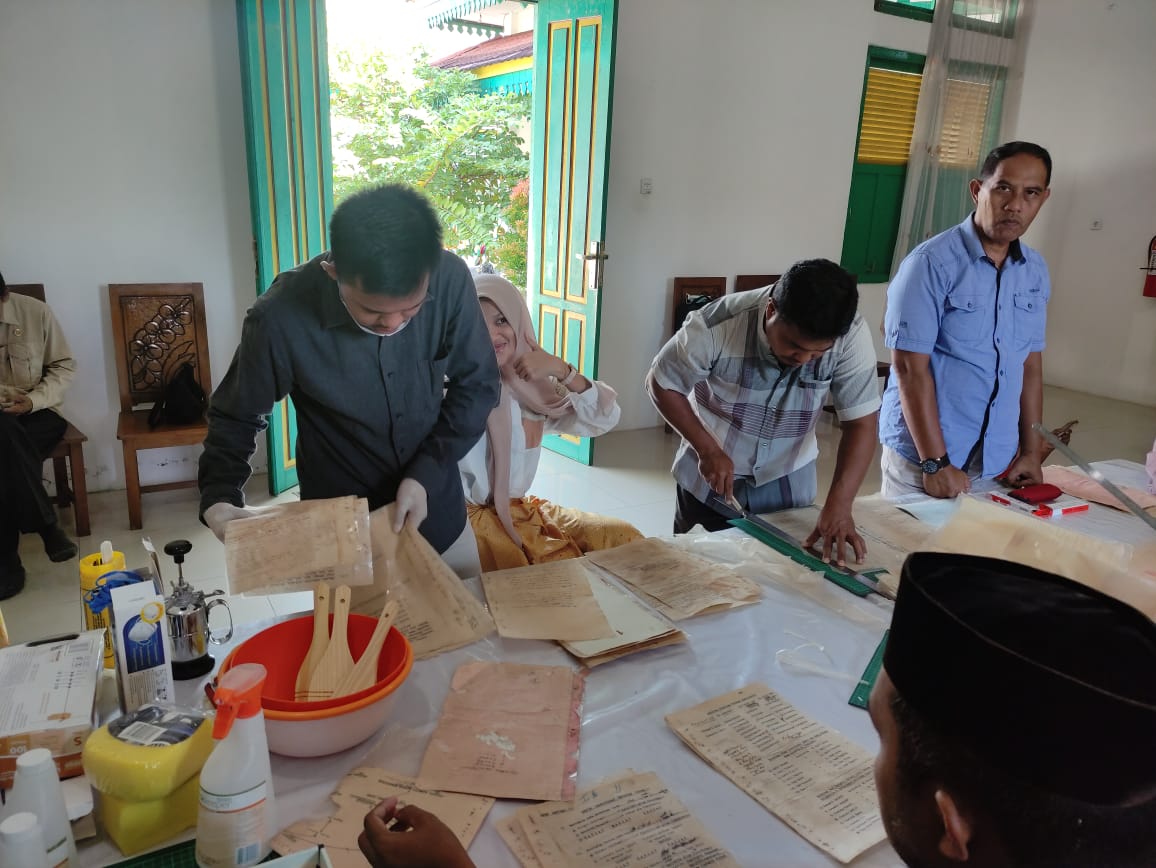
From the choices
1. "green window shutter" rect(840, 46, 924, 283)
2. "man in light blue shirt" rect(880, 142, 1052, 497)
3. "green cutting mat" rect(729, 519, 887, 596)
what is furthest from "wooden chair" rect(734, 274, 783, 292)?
"green cutting mat" rect(729, 519, 887, 596)

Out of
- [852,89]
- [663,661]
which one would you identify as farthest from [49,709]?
[852,89]

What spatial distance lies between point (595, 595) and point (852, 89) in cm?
517

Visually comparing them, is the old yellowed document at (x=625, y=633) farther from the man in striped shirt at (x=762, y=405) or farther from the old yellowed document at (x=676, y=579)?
the man in striped shirt at (x=762, y=405)

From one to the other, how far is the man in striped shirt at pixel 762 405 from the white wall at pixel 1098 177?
19.0 ft

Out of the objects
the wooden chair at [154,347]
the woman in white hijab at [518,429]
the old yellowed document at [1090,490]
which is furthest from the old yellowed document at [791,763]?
the wooden chair at [154,347]

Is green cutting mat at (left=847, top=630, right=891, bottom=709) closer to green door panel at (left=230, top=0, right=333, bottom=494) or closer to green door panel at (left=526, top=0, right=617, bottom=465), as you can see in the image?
green door panel at (left=230, top=0, right=333, bottom=494)

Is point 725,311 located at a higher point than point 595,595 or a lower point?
higher

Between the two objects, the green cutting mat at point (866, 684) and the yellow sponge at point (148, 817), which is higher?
the yellow sponge at point (148, 817)

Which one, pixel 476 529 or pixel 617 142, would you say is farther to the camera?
→ pixel 617 142

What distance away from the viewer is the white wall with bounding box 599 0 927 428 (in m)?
4.63

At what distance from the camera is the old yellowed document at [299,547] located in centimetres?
107

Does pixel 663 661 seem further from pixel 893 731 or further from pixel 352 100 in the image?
pixel 352 100

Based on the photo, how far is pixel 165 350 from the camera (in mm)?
3592

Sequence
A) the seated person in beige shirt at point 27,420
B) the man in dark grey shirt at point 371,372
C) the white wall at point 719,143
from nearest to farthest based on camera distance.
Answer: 1. the man in dark grey shirt at point 371,372
2. the seated person in beige shirt at point 27,420
3. the white wall at point 719,143
